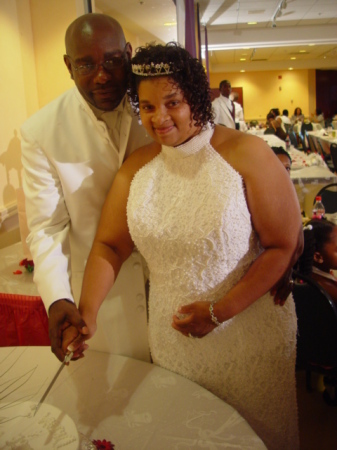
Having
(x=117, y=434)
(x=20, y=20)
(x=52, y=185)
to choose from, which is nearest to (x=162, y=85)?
(x=52, y=185)

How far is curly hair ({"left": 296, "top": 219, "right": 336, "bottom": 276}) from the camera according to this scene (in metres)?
2.04

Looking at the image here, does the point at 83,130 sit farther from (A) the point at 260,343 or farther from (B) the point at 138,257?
(A) the point at 260,343

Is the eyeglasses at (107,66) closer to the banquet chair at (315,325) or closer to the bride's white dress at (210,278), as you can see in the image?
the bride's white dress at (210,278)

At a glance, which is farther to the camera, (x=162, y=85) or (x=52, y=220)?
(x=52, y=220)

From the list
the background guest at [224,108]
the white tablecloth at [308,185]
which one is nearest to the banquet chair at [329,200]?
the white tablecloth at [308,185]

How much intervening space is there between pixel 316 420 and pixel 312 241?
87 cm

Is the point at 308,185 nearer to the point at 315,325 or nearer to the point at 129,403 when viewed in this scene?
the point at 315,325

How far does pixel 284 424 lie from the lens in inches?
50.8

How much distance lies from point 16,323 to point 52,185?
3.38 ft

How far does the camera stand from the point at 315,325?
6.11ft

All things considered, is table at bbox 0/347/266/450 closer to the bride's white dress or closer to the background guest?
the bride's white dress

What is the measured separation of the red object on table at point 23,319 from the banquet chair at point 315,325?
44.0 inches

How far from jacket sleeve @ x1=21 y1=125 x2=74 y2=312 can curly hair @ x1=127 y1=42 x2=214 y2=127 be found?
1.14 ft

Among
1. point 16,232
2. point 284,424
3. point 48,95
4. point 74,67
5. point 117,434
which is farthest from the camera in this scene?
point 48,95
